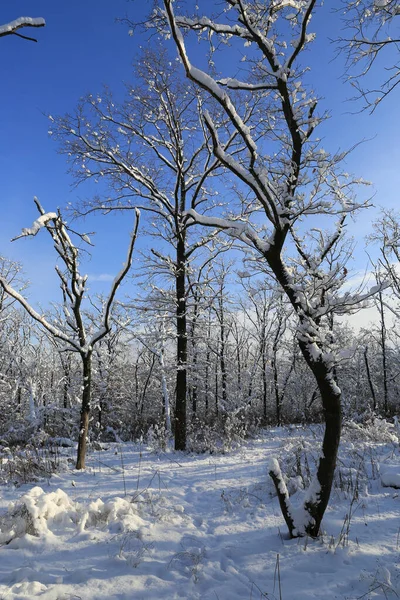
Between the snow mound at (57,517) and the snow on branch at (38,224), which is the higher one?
the snow on branch at (38,224)

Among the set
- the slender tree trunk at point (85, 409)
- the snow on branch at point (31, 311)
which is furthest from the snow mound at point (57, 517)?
the snow on branch at point (31, 311)

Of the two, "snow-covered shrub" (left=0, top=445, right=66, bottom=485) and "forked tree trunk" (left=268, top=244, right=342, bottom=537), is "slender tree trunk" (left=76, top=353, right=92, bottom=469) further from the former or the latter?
"forked tree trunk" (left=268, top=244, right=342, bottom=537)

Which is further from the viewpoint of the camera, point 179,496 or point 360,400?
point 360,400

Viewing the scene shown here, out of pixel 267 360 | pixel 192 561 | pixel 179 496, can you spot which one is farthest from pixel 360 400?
pixel 192 561

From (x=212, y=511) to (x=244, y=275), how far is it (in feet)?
10.4

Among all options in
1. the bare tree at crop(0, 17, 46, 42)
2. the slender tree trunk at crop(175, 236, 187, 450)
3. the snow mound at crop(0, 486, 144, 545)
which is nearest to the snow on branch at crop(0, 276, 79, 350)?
the snow mound at crop(0, 486, 144, 545)

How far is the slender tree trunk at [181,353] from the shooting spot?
30.7ft

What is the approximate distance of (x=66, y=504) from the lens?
12.9ft

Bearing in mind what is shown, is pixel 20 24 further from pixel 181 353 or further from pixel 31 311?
pixel 181 353

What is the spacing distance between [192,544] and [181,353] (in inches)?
250

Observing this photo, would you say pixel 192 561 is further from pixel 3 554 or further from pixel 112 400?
pixel 112 400

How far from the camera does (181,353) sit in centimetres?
978

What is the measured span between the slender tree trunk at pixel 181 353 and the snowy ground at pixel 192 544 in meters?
3.85

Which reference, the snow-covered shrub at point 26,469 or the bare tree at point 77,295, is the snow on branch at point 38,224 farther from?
the snow-covered shrub at point 26,469
